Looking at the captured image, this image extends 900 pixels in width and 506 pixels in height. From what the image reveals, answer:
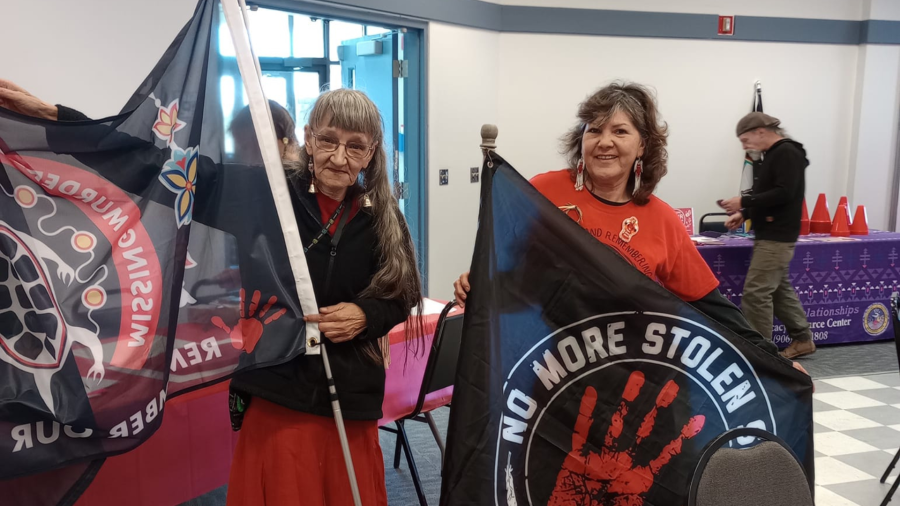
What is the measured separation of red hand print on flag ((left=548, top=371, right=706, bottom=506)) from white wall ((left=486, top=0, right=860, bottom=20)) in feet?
17.0

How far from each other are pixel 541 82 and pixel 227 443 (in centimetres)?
483

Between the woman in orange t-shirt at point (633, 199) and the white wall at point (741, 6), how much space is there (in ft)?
15.0

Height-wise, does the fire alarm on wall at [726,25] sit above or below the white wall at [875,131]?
above

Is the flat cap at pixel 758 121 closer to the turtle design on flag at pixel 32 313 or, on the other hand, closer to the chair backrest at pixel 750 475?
the chair backrest at pixel 750 475

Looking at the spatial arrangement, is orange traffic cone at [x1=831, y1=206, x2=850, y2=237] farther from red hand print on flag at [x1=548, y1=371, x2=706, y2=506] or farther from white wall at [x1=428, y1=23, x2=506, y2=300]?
red hand print on flag at [x1=548, y1=371, x2=706, y2=506]

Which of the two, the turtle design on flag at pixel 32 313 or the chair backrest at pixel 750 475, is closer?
the turtle design on flag at pixel 32 313

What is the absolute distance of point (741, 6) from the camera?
6637 millimetres

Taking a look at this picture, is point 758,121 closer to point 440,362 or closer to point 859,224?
point 859,224

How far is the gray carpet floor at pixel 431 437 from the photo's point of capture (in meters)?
2.96

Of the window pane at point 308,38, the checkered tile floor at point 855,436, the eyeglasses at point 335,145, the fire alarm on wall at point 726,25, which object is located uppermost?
the fire alarm on wall at point 726,25

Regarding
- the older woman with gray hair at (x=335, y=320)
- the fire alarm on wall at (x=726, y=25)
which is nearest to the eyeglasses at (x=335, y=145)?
the older woman with gray hair at (x=335, y=320)

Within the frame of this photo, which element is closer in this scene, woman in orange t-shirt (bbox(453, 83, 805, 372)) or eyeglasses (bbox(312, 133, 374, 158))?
eyeglasses (bbox(312, 133, 374, 158))

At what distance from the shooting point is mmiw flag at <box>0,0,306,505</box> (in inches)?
50.9

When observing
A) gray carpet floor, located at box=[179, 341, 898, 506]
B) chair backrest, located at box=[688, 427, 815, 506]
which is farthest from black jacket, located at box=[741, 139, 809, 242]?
chair backrest, located at box=[688, 427, 815, 506]
